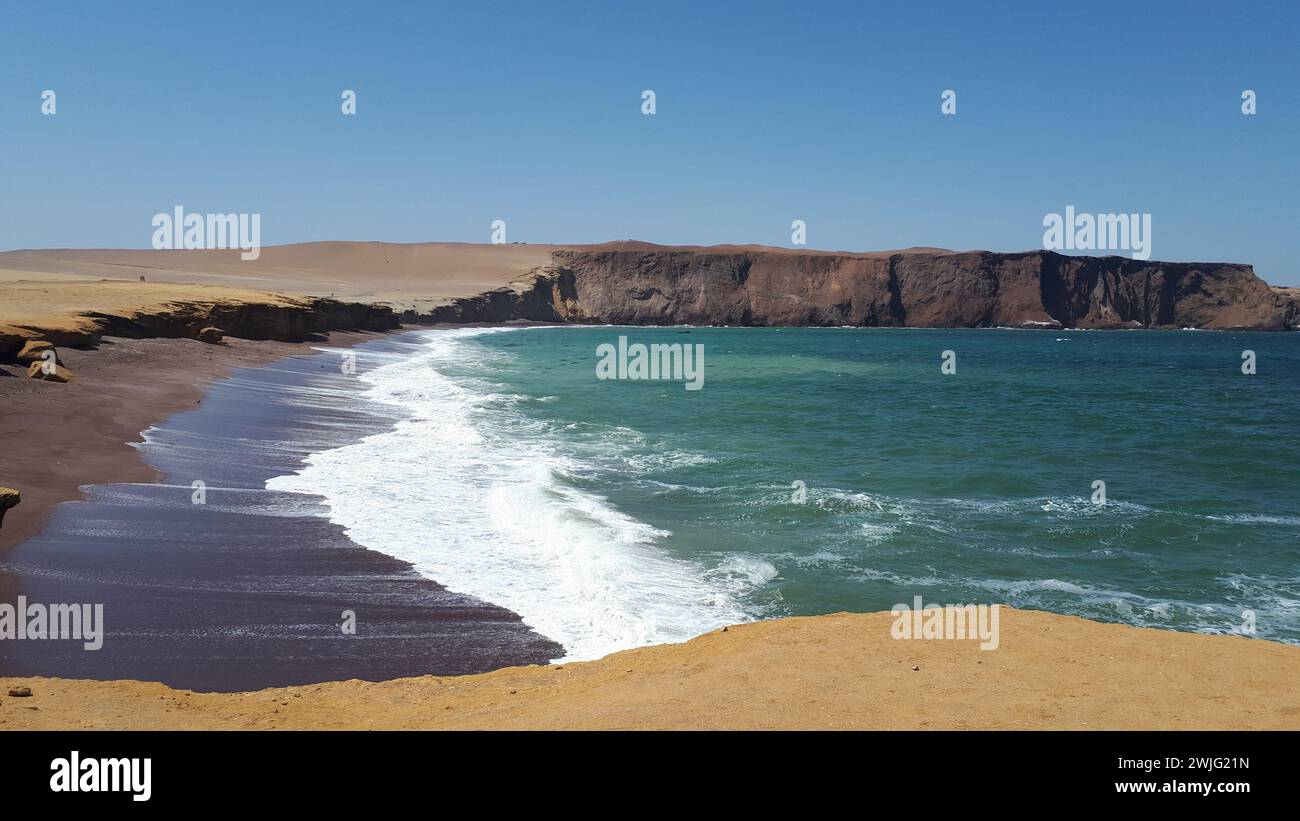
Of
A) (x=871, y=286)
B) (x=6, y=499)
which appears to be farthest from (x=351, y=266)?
(x=6, y=499)

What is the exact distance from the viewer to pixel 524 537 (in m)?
13.1

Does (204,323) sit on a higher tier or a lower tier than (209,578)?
higher

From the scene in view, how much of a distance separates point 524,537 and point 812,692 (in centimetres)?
734

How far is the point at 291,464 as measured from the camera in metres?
17.1

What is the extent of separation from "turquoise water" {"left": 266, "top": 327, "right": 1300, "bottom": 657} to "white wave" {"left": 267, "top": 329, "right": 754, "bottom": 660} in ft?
0.18

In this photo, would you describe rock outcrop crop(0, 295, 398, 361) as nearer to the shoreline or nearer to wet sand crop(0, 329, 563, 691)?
wet sand crop(0, 329, 563, 691)

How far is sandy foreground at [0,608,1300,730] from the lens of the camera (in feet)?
18.9

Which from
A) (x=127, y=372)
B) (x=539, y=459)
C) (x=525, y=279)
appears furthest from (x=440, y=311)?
(x=539, y=459)

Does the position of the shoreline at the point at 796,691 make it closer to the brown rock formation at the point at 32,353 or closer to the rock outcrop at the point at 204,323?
the brown rock formation at the point at 32,353

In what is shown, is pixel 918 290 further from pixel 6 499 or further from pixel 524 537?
pixel 6 499

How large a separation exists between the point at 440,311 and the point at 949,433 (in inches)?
3020

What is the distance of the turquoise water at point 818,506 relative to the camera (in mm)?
11031
